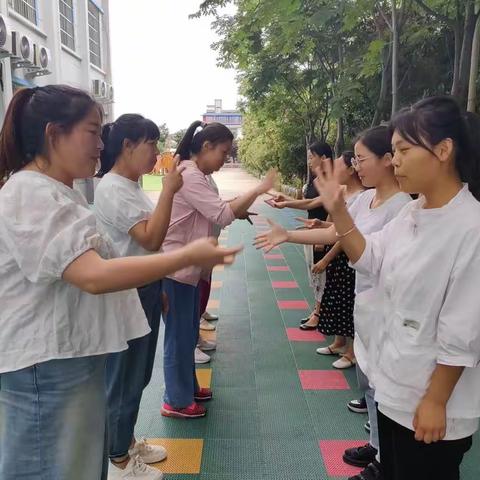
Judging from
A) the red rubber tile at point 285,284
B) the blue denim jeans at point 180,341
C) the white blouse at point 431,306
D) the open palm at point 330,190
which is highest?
the open palm at point 330,190

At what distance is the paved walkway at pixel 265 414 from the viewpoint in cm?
237

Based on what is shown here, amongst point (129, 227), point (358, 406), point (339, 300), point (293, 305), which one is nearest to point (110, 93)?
point (293, 305)

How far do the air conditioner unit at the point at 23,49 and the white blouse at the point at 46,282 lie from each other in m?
10.2

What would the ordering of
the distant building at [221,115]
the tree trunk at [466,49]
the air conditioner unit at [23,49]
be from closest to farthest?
1. the tree trunk at [466,49]
2. the air conditioner unit at [23,49]
3. the distant building at [221,115]

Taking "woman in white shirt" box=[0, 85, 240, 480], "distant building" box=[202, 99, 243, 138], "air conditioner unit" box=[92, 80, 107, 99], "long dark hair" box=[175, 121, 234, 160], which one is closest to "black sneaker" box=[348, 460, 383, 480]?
"woman in white shirt" box=[0, 85, 240, 480]

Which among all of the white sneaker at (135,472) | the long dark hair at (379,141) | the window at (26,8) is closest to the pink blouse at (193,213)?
the long dark hair at (379,141)

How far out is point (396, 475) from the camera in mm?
1496

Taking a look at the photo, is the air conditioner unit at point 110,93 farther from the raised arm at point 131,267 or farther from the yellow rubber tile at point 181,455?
the raised arm at point 131,267

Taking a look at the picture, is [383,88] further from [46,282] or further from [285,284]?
[46,282]

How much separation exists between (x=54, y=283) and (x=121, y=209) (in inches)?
29.8

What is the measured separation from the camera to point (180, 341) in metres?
2.74

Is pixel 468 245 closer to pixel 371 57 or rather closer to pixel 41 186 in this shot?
pixel 41 186

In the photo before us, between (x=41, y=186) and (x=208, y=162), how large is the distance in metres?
1.61

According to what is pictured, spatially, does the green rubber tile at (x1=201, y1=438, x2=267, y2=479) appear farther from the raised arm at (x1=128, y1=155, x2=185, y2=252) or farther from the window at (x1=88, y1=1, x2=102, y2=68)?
the window at (x1=88, y1=1, x2=102, y2=68)
